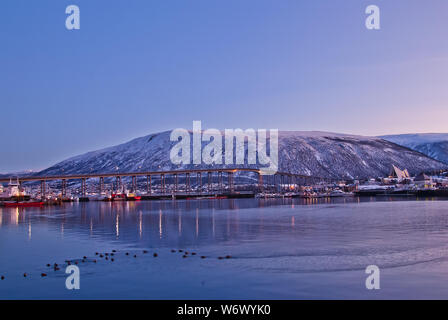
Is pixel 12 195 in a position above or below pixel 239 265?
below

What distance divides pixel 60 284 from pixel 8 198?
152 metres

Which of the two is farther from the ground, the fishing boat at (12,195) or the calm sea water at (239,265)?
the calm sea water at (239,265)

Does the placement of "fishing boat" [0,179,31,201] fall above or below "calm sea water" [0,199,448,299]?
below

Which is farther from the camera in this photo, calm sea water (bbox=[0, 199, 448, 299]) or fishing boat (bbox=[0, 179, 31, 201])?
fishing boat (bbox=[0, 179, 31, 201])

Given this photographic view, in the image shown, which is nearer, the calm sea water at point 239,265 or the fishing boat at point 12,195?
the calm sea water at point 239,265

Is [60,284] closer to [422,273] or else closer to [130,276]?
[130,276]

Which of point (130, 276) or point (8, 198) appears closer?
point (130, 276)

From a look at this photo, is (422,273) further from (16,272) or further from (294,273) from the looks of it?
(16,272)

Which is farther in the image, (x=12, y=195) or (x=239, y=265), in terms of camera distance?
(x=12, y=195)

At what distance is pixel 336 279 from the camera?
21.1 metres

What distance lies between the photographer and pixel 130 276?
75.6ft

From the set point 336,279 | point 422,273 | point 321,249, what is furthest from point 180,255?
point 422,273
